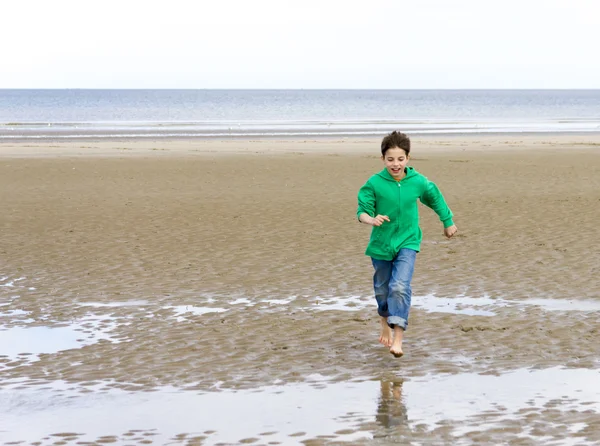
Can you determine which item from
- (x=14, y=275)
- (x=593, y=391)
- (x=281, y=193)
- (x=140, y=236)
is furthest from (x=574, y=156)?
(x=593, y=391)

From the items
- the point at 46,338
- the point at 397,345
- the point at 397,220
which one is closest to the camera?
the point at 397,345

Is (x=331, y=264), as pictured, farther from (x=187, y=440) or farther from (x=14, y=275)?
(x=187, y=440)

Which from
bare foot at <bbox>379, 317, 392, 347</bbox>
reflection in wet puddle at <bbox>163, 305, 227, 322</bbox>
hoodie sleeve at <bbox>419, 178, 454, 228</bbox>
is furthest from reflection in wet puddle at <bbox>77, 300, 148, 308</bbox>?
hoodie sleeve at <bbox>419, 178, 454, 228</bbox>

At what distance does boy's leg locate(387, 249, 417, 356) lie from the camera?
6.80 m

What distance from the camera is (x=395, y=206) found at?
6828 mm

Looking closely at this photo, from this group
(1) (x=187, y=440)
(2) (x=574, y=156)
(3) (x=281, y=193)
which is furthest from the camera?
(2) (x=574, y=156)

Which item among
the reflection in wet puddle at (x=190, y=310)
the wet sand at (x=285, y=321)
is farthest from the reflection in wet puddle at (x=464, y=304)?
the reflection in wet puddle at (x=190, y=310)

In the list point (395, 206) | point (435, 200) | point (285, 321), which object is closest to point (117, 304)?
point (285, 321)

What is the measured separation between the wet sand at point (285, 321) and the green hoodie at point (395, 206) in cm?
84

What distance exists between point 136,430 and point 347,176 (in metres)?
17.2

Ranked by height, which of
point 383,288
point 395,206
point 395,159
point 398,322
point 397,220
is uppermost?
point 395,159

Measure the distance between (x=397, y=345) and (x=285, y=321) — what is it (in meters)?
1.70

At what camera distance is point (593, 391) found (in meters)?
6.02

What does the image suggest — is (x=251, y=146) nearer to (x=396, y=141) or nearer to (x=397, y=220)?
(x=397, y=220)
